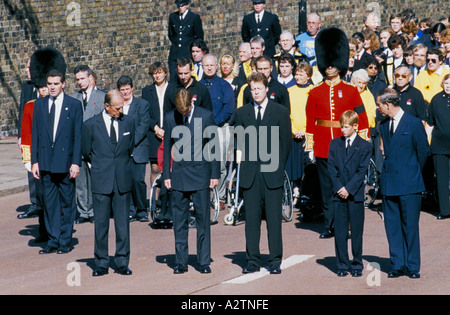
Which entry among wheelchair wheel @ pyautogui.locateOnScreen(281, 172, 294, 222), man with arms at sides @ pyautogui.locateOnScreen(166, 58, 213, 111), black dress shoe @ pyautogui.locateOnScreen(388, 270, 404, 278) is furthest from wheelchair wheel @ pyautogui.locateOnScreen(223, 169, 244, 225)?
black dress shoe @ pyautogui.locateOnScreen(388, 270, 404, 278)

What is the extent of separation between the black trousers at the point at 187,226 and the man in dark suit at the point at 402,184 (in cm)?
185

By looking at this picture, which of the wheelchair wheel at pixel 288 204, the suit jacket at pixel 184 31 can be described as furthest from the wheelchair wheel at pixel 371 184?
the suit jacket at pixel 184 31

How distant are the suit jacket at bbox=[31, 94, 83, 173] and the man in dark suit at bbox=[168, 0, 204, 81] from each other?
7473 millimetres

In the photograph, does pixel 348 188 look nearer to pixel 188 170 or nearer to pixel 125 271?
pixel 188 170

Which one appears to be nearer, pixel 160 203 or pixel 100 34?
pixel 160 203

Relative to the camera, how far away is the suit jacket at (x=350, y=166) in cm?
1135

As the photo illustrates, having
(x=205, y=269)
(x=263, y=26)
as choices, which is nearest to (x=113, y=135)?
(x=205, y=269)

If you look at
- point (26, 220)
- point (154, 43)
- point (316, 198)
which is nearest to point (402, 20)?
point (154, 43)

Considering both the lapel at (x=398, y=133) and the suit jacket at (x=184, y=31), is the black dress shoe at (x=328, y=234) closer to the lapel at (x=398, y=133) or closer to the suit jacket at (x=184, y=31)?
the lapel at (x=398, y=133)

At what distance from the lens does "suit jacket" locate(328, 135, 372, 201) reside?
11352mm

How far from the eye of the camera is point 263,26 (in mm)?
20234

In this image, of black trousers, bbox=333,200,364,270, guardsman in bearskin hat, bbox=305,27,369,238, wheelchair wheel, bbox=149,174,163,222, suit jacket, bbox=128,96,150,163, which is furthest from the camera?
suit jacket, bbox=128,96,150,163

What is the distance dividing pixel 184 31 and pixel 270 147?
30.7 feet

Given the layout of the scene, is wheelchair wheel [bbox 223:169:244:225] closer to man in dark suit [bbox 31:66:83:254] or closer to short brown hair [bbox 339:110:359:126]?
man in dark suit [bbox 31:66:83:254]
